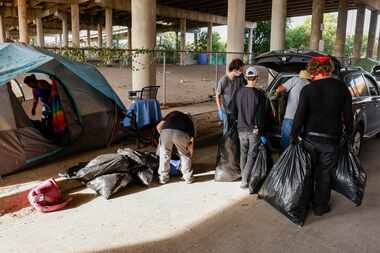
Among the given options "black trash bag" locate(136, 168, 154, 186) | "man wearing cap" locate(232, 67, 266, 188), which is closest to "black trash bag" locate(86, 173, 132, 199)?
"black trash bag" locate(136, 168, 154, 186)

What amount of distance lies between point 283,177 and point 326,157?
1.66ft

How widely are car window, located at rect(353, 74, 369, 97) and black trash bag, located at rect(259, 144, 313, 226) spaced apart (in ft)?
9.86

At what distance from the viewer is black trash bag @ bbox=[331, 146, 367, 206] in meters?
Answer: 3.71

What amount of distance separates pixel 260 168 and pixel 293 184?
72cm

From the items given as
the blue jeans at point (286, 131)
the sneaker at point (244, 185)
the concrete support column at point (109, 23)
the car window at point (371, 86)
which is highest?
the concrete support column at point (109, 23)

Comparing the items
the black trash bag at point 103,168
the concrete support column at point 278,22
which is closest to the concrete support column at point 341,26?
the concrete support column at point 278,22

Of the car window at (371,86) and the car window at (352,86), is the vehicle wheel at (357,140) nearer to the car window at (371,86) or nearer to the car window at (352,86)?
the car window at (352,86)

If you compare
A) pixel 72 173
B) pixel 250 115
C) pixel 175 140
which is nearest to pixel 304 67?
pixel 250 115

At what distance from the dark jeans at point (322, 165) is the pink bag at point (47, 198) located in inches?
117

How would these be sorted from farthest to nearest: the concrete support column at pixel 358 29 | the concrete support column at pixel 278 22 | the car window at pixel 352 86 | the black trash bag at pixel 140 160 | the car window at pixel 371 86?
the concrete support column at pixel 358 29 → the concrete support column at pixel 278 22 → the car window at pixel 371 86 → the car window at pixel 352 86 → the black trash bag at pixel 140 160

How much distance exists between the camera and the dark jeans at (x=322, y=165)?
3699 millimetres

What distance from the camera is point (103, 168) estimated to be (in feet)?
15.2

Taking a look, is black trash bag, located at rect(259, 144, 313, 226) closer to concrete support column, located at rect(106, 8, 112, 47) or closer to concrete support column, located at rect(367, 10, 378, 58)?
concrete support column, located at rect(106, 8, 112, 47)

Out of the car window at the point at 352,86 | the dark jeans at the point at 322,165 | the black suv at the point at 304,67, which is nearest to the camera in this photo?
the dark jeans at the point at 322,165
